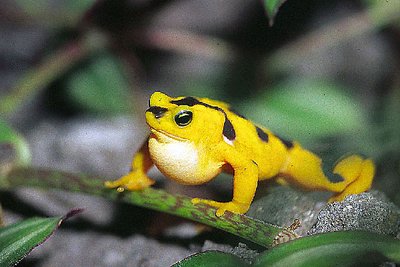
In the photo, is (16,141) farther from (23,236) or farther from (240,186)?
(240,186)

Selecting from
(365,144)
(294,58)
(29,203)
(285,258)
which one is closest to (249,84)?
(294,58)

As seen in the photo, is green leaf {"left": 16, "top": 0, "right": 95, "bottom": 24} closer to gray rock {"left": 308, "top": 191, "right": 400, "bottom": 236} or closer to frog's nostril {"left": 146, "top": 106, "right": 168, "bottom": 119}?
frog's nostril {"left": 146, "top": 106, "right": 168, "bottom": 119}

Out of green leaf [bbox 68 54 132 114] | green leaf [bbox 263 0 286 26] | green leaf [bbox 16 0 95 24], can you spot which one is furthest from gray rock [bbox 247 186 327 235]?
green leaf [bbox 16 0 95 24]

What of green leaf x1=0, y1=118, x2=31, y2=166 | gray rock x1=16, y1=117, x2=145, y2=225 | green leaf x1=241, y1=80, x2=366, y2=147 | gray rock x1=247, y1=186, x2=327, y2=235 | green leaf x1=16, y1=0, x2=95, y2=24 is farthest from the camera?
green leaf x1=16, y1=0, x2=95, y2=24

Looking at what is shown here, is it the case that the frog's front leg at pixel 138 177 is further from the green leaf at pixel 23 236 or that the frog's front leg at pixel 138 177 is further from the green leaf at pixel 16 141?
the green leaf at pixel 16 141

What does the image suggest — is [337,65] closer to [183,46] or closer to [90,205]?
[183,46]

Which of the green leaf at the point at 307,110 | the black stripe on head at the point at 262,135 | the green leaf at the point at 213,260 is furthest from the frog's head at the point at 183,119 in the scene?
the green leaf at the point at 307,110
